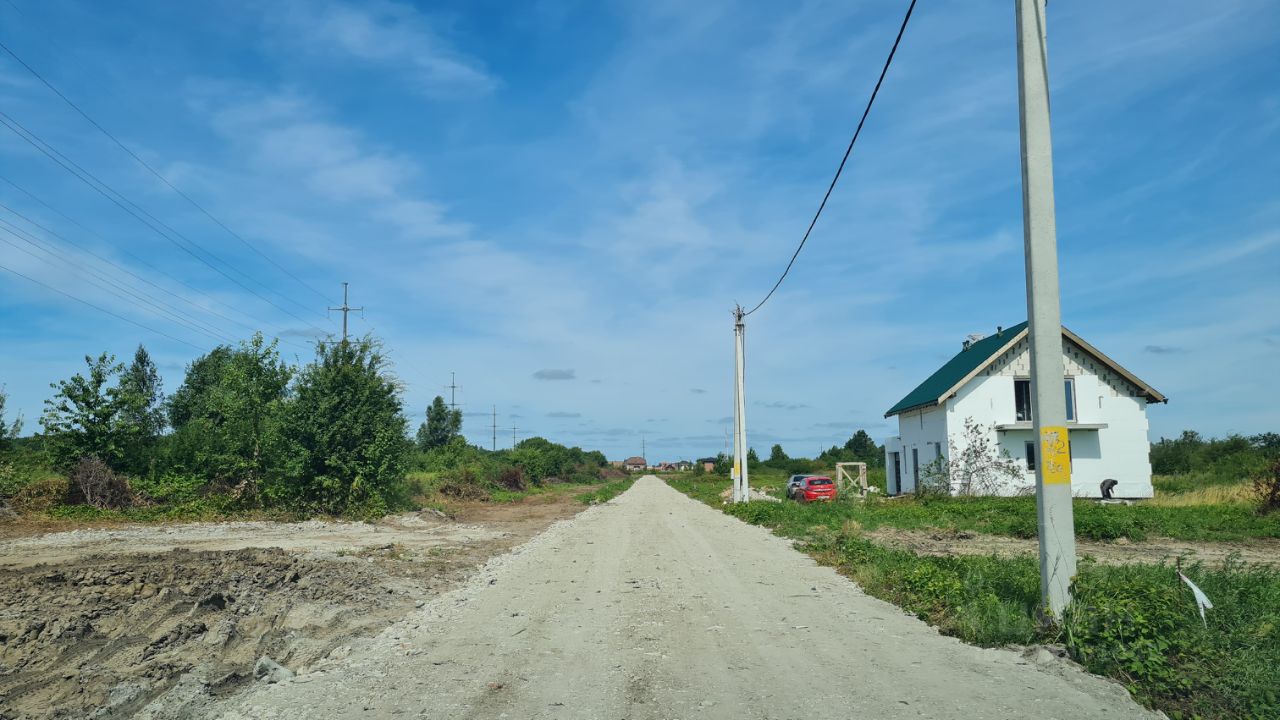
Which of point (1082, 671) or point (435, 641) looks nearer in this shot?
point (1082, 671)

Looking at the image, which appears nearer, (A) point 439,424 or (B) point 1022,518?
(B) point 1022,518

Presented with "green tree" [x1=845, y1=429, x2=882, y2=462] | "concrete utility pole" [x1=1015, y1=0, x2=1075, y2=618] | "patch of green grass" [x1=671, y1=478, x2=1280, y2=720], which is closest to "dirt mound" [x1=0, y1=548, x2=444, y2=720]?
"patch of green grass" [x1=671, y1=478, x2=1280, y2=720]

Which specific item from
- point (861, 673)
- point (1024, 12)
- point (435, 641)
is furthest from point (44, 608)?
point (1024, 12)

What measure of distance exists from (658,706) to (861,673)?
6.92 ft

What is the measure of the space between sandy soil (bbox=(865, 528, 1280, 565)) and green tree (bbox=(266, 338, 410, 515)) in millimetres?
19709

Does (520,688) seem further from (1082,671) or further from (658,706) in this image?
(1082,671)

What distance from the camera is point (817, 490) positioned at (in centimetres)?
3962

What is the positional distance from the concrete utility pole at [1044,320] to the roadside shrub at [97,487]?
3293 centimetres

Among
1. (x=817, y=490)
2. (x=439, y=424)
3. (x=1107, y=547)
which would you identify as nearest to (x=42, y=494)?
(x=817, y=490)

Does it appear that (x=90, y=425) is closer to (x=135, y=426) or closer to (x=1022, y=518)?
(x=135, y=426)

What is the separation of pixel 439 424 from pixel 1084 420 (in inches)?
3680

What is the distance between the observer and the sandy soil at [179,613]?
23.9ft

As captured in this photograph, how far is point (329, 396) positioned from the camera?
3119cm

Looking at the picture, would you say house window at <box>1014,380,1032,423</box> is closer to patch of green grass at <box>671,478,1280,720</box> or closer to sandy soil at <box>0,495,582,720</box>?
sandy soil at <box>0,495,582,720</box>
